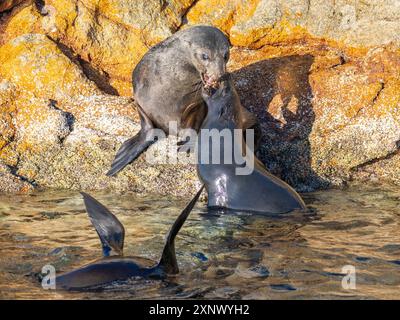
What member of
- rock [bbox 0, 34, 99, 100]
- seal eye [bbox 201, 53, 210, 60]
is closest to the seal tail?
seal eye [bbox 201, 53, 210, 60]

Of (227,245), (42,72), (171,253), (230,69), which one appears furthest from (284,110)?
(171,253)

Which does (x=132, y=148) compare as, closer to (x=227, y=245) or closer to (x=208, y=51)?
(x=208, y=51)

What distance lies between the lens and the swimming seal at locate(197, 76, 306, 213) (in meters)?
6.06

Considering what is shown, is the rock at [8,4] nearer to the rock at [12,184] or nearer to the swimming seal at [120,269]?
the rock at [12,184]

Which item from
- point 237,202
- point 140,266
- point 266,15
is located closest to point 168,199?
point 237,202

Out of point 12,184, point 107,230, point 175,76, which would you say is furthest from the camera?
point 175,76

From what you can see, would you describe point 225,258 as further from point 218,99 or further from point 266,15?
point 266,15

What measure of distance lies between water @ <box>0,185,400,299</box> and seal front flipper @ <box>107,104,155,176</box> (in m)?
0.32

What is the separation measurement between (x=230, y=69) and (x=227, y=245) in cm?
311

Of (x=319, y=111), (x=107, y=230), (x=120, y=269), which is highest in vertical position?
(x=319, y=111)

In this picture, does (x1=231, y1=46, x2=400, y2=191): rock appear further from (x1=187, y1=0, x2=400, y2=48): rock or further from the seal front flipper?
the seal front flipper

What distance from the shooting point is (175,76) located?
7363 mm

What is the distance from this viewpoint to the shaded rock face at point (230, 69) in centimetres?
688

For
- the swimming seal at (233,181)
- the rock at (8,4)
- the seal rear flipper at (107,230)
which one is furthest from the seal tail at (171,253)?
the rock at (8,4)
